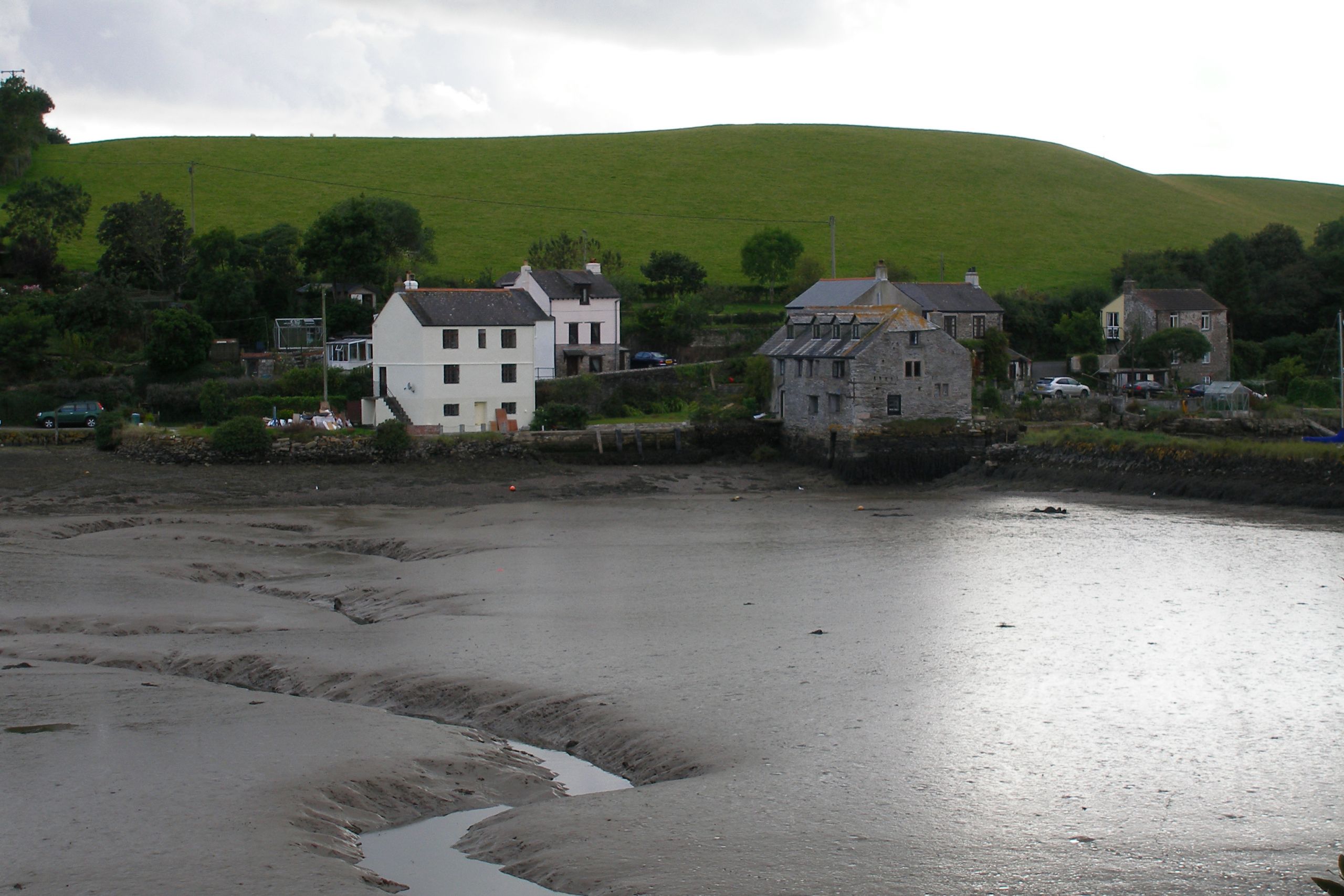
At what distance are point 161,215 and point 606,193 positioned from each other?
44.4 metres

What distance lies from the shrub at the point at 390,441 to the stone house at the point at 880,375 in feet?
49.8

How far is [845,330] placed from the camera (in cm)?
4528

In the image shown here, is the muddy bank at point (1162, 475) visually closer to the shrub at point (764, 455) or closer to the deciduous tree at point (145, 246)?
the shrub at point (764, 455)

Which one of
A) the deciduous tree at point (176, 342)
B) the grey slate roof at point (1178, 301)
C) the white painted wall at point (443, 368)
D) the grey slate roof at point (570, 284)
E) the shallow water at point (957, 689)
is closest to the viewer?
the shallow water at point (957, 689)

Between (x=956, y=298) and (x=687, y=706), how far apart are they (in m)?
51.5

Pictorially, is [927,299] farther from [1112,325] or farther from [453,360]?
[453,360]

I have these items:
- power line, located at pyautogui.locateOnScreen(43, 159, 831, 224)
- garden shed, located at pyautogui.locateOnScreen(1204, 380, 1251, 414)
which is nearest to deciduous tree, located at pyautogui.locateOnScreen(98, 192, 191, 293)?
power line, located at pyautogui.locateOnScreen(43, 159, 831, 224)

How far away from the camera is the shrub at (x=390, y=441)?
133ft

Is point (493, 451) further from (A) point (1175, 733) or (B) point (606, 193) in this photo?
(B) point (606, 193)

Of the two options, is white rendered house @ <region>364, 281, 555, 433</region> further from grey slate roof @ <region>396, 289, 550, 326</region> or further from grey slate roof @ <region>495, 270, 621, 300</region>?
grey slate roof @ <region>495, 270, 621, 300</region>

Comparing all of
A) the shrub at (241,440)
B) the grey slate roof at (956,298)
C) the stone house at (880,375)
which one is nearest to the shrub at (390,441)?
the shrub at (241,440)

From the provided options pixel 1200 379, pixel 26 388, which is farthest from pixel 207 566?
pixel 1200 379

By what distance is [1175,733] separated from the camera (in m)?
13.3

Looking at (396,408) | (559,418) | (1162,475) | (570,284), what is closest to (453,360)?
(396,408)
